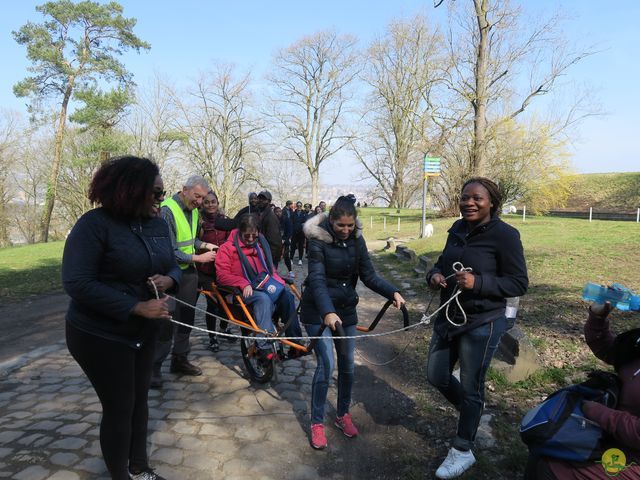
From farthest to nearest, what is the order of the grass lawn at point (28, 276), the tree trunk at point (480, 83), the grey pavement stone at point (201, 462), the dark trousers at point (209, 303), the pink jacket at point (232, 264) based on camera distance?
1. the tree trunk at point (480, 83)
2. the grass lawn at point (28, 276)
3. the dark trousers at point (209, 303)
4. the pink jacket at point (232, 264)
5. the grey pavement stone at point (201, 462)

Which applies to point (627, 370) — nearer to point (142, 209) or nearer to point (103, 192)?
point (142, 209)

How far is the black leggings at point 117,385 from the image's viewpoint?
245 centimetres

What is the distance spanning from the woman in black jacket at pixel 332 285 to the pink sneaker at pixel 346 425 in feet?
0.08

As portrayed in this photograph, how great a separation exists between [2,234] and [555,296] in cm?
4160

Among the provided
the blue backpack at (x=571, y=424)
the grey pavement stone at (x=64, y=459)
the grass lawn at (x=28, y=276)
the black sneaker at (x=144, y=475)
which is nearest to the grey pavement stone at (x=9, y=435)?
the grey pavement stone at (x=64, y=459)

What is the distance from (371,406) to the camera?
441cm

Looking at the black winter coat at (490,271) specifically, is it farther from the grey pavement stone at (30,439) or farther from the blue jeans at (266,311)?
the grey pavement stone at (30,439)

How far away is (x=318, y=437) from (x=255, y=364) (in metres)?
1.52

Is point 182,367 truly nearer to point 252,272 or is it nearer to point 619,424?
point 252,272

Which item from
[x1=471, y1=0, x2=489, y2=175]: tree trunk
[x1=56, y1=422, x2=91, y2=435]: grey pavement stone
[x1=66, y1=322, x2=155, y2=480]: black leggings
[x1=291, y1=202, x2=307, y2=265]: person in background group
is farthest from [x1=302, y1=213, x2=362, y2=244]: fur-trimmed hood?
[x1=471, y1=0, x2=489, y2=175]: tree trunk

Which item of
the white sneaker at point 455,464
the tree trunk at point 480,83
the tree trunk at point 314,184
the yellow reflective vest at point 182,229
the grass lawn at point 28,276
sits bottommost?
the grass lawn at point 28,276

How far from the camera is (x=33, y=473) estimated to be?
3086 millimetres

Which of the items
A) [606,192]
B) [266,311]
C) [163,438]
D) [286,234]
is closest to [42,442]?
[163,438]

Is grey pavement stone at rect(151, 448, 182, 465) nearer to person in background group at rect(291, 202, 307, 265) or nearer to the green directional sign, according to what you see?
person in background group at rect(291, 202, 307, 265)
